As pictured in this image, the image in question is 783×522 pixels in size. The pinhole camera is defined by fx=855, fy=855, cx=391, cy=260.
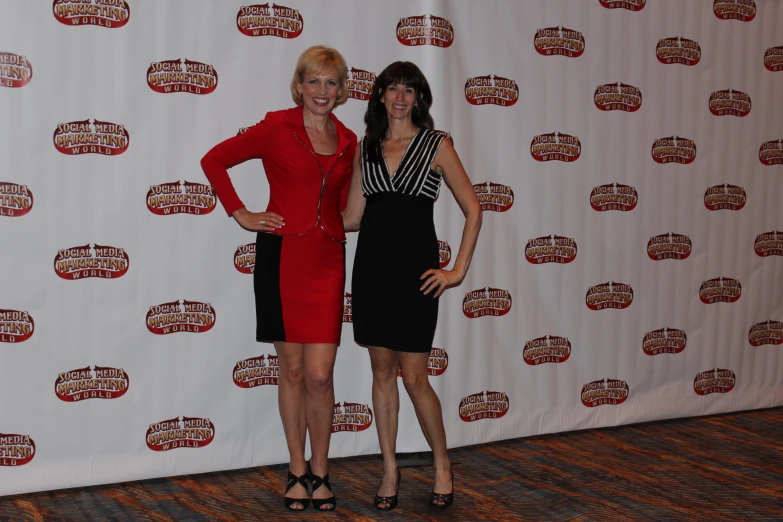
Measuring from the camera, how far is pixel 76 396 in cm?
359

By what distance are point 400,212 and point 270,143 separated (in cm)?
58

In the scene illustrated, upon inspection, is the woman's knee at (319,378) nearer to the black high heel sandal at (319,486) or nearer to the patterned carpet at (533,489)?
the black high heel sandal at (319,486)

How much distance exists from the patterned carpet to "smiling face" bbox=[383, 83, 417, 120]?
1554mm

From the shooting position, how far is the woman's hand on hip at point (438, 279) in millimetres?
3207

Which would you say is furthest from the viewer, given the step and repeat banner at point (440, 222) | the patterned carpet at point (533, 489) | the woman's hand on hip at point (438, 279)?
the step and repeat banner at point (440, 222)

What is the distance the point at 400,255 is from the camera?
128 inches

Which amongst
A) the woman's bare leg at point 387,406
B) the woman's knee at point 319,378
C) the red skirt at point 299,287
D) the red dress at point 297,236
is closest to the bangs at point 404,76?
the red dress at point 297,236

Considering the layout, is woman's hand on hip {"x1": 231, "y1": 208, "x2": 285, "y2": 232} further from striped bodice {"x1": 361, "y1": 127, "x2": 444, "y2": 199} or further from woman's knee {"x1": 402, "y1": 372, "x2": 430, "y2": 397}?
woman's knee {"x1": 402, "y1": 372, "x2": 430, "y2": 397}

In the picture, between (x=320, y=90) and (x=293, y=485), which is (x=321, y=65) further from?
(x=293, y=485)

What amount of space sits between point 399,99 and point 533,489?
1716 mm

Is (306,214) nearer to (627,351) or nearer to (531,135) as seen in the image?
(531,135)

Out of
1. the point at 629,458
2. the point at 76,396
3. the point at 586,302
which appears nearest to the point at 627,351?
the point at 586,302

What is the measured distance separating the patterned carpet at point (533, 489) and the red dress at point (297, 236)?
72cm

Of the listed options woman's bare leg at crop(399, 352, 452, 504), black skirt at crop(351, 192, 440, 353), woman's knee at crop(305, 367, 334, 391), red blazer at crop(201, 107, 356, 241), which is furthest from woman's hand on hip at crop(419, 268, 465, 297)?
→ woman's knee at crop(305, 367, 334, 391)
